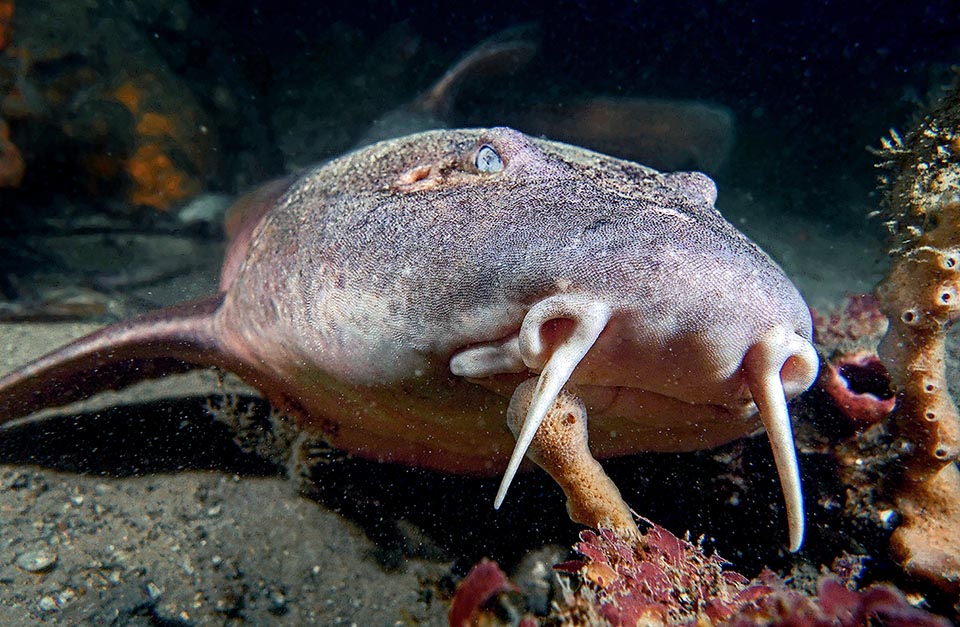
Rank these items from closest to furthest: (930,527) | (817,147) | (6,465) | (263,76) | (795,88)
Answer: (930,527) → (6,465) → (263,76) → (817,147) → (795,88)

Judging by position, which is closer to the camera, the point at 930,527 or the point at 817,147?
the point at 930,527

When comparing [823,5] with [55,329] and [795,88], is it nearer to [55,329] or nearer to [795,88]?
[795,88]

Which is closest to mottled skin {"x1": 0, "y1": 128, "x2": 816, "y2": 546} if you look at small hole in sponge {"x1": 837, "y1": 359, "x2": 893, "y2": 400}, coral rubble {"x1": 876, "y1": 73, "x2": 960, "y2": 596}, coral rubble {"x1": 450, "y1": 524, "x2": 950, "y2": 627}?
coral rubble {"x1": 450, "y1": 524, "x2": 950, "y2": 627}

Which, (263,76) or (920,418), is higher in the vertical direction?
(263,76)

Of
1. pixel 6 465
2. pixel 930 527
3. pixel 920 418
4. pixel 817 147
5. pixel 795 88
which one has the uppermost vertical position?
pixel 6 465

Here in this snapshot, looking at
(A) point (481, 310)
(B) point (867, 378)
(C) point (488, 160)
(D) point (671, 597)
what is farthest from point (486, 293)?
(B) point (867, 378)

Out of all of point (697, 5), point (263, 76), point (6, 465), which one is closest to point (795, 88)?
point (697, 5)

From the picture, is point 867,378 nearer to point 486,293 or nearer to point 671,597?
point 671,597

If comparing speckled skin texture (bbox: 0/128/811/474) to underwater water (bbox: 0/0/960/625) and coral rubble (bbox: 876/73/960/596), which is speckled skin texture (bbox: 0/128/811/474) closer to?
underwater water (bbox: 0/0/960/625)
